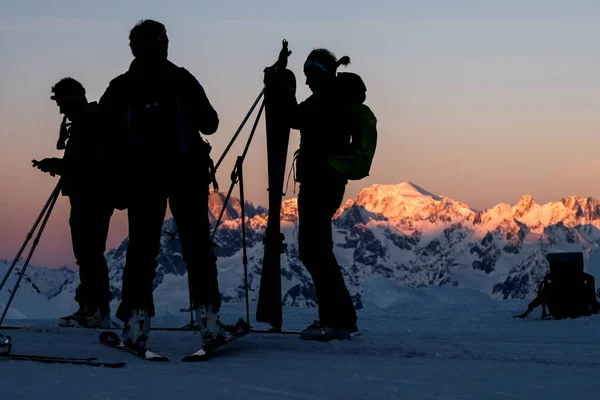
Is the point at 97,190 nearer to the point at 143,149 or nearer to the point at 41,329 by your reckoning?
the point at 41,329

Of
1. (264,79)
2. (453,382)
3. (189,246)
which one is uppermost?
(264,79)

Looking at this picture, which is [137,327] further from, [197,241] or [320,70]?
[320,70]

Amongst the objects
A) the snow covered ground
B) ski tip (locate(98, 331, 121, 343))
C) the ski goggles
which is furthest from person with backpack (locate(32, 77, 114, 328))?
the ski goggles

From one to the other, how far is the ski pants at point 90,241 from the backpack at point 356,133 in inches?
131

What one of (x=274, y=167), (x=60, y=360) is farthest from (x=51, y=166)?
(x=60, y=360)

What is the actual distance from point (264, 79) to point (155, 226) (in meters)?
2.17

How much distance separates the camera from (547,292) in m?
13.3

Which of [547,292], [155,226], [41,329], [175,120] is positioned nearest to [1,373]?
[155,226]

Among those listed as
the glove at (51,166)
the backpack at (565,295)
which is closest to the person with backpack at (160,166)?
the glove at (51,166)

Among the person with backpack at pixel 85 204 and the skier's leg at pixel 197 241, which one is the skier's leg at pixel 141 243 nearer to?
the skier's leg at pixel 197 241

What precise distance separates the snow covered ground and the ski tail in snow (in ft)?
1.43

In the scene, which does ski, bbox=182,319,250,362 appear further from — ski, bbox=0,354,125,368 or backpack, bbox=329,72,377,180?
backpack, bbox=329,72,377,180

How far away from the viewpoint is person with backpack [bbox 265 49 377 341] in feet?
26.9

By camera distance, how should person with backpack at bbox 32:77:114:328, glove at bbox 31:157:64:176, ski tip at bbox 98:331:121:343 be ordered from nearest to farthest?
1. ski tip at bbox 98:331:121:343
2. glove at bbox 31:157:64:176
3. person with backpack at bbox 32:77:114:328
